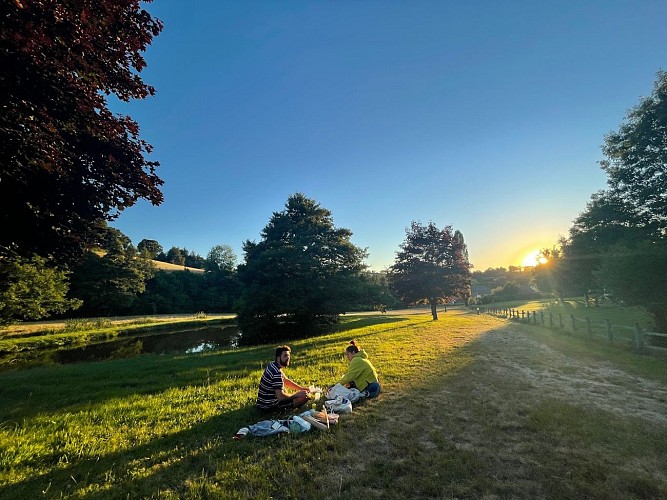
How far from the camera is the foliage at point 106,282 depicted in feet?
179

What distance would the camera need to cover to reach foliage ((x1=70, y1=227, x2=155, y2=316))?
54.6 metres

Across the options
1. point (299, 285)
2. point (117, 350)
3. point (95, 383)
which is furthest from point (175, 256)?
point (95, 383)

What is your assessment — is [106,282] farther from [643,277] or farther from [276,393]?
[643,277]

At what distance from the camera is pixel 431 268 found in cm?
3225

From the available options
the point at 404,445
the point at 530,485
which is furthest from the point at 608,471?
the point at 404,445

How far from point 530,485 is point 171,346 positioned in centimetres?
2975

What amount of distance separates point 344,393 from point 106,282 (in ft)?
213

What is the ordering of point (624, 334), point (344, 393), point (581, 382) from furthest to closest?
point (624, 334), point (581, 382), point (344, 393)

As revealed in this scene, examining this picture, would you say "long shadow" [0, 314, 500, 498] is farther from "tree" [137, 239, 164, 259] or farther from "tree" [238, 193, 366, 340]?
"tree" [137, 239, 164, 259]

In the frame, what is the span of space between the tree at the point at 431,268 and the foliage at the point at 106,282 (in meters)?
51.3

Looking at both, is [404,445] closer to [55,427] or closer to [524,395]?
[524,395]

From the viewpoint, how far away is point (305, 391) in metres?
→ 6.78

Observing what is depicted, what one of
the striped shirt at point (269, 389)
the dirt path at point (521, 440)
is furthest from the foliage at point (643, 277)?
the striped shirt at point (269, 389)

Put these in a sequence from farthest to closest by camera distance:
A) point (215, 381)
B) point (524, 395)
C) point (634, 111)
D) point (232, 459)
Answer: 1. point (634, 111)
2. point (215, 381)
3. point (524, 395)
4. point (232, 459)
